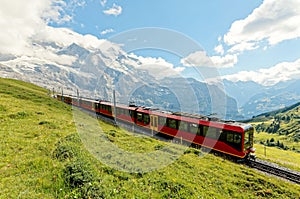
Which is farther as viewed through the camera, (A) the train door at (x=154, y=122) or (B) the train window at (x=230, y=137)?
(A) the train door at (x=154, y=122)

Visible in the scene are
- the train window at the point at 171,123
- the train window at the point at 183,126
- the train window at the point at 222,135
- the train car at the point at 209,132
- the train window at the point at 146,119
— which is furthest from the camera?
the train window at the point at 146,119

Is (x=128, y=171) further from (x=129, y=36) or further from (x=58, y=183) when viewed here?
(x=129, y=36)

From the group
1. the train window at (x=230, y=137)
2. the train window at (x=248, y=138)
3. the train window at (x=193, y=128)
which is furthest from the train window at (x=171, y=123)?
the train window at (x=248, y=138)

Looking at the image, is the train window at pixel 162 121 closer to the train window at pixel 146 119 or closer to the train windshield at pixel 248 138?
the train window at pixel 146 119

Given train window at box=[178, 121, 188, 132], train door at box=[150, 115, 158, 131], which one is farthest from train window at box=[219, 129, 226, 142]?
train door at box=[150, 115, 158, 131]

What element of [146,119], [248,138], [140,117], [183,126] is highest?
[140,117]

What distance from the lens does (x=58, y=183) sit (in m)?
6.79

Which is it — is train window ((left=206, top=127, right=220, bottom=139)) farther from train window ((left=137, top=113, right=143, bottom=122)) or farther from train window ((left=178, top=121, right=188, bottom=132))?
train window ((left=137, top=113, right=143, bottom=122))

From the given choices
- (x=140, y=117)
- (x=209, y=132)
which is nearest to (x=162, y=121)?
(x=140, y=117)

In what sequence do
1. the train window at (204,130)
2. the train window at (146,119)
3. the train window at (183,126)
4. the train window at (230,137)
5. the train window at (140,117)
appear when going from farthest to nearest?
1. the train window at (140,117)
2. the train window at (146,119)
3. the train window at (183,126)
4. the train window at (204,130)
5. the train window at (230,137)

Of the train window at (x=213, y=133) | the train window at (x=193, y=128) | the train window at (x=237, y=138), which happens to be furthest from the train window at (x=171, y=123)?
the train window at (x=237, y=138)

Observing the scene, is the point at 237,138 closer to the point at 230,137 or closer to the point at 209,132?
the point at 230,137

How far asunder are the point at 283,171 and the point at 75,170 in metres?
17.0

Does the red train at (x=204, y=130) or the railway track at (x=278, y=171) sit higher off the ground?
the red train at (x=204, y=130)
